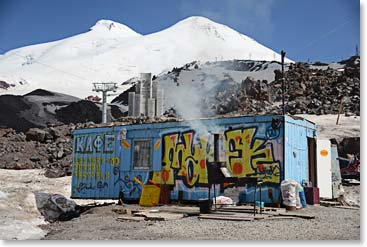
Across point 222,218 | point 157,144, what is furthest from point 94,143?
point 222,218

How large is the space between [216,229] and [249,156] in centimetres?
385

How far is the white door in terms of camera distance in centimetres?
1251

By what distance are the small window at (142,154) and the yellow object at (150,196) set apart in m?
0.72

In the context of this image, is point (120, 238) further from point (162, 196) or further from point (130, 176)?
point (130, 176)

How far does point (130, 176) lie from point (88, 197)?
1873 millimetres

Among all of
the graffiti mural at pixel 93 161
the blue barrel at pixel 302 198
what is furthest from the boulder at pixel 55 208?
the blue barrel at pixel 302 198

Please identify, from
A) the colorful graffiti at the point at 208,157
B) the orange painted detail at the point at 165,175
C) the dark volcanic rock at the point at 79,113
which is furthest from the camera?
the dark volcanic rock at the point at 79,113

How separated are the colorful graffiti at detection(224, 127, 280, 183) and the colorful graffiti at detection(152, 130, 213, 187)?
1.88ft

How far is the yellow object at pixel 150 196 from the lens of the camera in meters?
11.6

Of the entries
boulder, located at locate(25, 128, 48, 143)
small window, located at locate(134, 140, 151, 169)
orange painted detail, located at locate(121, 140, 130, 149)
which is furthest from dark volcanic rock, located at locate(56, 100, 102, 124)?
small window, located at locate(134, 140, 151, 169)

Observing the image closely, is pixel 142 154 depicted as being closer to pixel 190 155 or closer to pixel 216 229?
pixel 190 155

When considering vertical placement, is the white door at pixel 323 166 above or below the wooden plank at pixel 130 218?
above

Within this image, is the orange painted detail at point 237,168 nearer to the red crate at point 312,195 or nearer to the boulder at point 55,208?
the red crate at point 312,195

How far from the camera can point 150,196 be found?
38.6 ft
